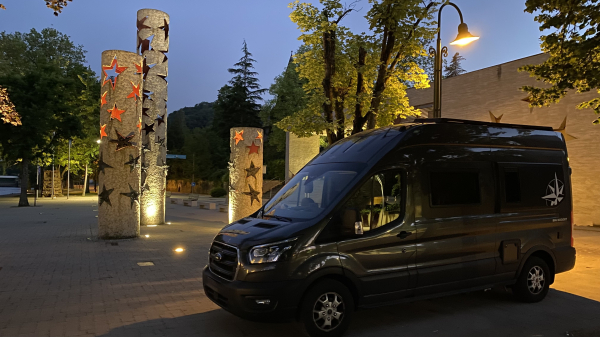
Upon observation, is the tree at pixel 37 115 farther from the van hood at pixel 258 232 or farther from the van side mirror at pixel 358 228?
the van side mirror at pixel 358 228

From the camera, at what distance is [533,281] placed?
693cm

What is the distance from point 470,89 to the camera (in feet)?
72.9

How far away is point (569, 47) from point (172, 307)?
939 centimetres

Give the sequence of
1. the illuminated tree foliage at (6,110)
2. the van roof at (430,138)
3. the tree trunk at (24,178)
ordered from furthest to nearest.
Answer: the tree trunk at (24,178) → the illuminated tree foliage at (6,110) → the van roof at (430,138)

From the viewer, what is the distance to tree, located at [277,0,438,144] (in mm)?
11773

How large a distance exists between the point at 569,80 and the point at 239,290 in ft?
30.5

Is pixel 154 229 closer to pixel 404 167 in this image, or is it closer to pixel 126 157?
pixel 126 157

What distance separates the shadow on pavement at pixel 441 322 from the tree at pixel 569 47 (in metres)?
5.35

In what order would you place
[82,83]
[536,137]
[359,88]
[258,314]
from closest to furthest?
[258,314] < [536,137] < [359,88] < [82,83]

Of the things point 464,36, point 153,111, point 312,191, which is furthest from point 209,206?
point 312,191

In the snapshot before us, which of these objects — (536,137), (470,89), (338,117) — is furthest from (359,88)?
(470,89)

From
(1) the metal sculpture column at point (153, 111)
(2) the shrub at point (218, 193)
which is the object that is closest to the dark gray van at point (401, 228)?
(1) the metal sculpture column at point (153, 111)

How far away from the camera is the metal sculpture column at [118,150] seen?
12883mm

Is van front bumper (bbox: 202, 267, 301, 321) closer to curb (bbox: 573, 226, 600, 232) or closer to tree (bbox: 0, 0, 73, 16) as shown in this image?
tree (bbox: 0, 0, 73, 16)
